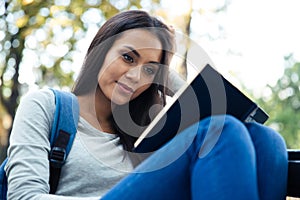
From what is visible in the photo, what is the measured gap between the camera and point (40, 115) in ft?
4.12

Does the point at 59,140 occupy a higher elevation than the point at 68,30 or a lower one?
higher

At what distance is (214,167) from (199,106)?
0.25 m

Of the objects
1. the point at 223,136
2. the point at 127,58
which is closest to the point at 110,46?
the point at 127,58

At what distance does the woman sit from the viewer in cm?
89

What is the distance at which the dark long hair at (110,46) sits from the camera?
1.51 m

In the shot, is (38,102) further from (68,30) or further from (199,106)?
A: (68,30)

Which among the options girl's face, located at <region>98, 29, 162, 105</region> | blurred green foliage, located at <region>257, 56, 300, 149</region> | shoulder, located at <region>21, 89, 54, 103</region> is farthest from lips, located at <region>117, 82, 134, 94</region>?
blurred green foliage, located at <region>257, 56, 300, 149</region>

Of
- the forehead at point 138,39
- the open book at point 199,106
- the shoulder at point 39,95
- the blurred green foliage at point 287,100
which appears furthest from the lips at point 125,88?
the blurred green foliage at point 287,100

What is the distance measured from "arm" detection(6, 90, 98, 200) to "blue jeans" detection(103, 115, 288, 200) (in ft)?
0.97

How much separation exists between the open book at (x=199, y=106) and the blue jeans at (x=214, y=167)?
3.6 inches

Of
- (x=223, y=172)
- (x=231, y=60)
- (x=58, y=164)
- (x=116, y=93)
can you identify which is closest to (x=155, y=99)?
(x=116, y=93)

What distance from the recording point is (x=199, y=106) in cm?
110

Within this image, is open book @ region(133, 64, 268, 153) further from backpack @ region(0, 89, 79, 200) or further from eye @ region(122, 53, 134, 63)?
eye @ region(122, 53, 134, 63)

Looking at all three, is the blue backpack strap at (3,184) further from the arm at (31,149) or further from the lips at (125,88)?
the lips at (125,88)
